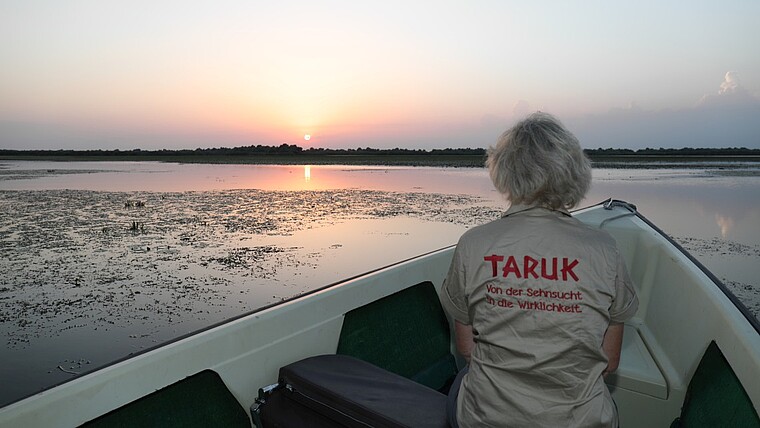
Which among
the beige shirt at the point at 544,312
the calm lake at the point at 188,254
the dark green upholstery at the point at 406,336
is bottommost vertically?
the calm lake at the point at 188,254

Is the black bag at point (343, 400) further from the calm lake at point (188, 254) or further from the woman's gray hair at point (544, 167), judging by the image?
the calm lake at point (188, 254)

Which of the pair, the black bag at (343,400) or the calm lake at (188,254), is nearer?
the black bag at (343,400)

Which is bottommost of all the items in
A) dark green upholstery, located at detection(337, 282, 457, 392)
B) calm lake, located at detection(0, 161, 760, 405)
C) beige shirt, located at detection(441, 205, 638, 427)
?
calm lake, located at detection(0, 161, 760, 405)

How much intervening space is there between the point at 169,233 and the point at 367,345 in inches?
322

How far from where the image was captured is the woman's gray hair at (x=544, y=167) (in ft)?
4.29

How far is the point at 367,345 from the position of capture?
254 cm

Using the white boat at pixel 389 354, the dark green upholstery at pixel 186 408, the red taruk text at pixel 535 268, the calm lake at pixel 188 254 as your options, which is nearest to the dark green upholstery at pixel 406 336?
the white boat at pixel 389 354

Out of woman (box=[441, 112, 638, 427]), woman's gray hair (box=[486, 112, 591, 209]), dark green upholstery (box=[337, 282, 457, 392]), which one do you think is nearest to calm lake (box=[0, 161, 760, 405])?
dark green upholstery (box=[337, 282, 457, 392])

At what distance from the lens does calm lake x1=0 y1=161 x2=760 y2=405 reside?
15.2 ft

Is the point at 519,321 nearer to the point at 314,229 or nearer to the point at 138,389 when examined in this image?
the point at 138,389

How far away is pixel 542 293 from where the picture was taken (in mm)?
1256

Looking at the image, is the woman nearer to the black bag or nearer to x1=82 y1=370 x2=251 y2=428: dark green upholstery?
the black bag

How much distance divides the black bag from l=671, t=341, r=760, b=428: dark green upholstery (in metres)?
0.94

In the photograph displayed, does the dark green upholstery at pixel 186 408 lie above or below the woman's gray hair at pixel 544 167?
below
